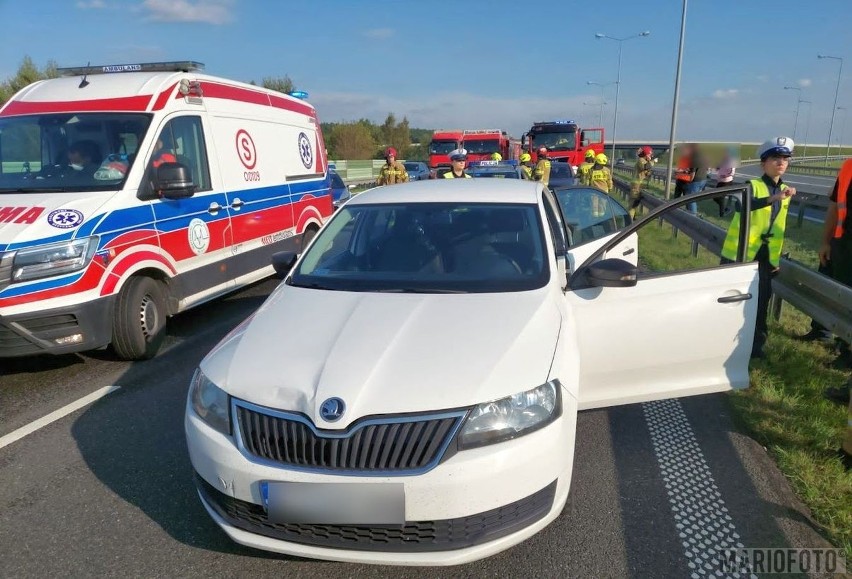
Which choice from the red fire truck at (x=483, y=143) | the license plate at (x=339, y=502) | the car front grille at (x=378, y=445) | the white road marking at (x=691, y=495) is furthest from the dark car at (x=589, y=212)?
the red fire truck at (x=483, y=143)

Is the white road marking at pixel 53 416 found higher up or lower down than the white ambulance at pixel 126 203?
lower down

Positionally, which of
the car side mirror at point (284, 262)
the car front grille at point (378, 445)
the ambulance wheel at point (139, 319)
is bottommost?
the ambulance wheel at point (139, 319)

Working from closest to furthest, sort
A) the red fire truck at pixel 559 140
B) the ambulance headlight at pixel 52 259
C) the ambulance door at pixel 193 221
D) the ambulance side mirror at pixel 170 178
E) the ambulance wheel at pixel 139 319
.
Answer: the ambulance headlight at pixel 52 259
the ambulance wheel at pixel 139 319
the ambulance side mirror at pixel 170 178
the ambulance door at pixel 193 221
the red fire truck at pixel 559 140

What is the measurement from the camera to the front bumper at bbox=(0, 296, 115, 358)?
4.39 metres

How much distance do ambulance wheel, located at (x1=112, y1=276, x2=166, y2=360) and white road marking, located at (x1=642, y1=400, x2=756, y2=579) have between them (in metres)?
4.16

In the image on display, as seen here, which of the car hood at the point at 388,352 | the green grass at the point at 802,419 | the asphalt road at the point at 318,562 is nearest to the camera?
the car hood at the point at 388,352

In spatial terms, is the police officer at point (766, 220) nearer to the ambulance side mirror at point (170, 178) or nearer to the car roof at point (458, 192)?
the car roof at point (458, 192)

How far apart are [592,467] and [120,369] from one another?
399cm

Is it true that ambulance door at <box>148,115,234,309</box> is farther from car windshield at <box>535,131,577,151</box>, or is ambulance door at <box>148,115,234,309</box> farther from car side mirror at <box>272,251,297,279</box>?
car windshield at <box>535,131,577,151</box>

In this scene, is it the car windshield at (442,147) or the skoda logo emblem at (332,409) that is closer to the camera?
the skoda logo emblem at (332,409)

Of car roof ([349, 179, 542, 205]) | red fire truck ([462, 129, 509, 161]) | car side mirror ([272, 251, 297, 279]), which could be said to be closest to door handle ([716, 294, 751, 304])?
car roof ([349, 179, 542, 205])

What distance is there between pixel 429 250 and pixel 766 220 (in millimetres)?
2695

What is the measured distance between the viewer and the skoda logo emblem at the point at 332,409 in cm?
231

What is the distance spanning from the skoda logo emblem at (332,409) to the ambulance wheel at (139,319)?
135 inches
